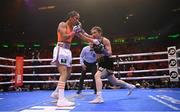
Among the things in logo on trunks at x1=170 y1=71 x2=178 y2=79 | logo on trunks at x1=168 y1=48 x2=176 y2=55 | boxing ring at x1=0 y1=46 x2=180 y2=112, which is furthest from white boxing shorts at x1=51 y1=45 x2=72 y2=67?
logo on trunks at x1=168 y1=48 x2=176 y2=55

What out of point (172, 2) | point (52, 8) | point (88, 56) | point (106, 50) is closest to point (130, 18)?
point (172, 2)

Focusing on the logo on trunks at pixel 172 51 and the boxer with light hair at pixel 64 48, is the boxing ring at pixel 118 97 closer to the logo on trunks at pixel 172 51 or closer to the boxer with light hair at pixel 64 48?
the logo on trunks at pixel 172 51

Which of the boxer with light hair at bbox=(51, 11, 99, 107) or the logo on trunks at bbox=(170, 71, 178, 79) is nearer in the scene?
the boxer with light hair at bbox=(51, 11, 99, 107)

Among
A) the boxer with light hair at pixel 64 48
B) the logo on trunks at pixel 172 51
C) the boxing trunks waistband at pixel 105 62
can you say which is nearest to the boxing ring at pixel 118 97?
the logo on trunks at pixel 172 51

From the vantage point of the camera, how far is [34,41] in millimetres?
19562

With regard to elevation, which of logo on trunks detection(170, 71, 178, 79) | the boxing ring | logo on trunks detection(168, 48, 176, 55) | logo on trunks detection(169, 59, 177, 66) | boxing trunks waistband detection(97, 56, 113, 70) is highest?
logo on trunks detection(168, 48, 176, 55)

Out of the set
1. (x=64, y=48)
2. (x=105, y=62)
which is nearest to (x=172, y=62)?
(x=105, y=62)

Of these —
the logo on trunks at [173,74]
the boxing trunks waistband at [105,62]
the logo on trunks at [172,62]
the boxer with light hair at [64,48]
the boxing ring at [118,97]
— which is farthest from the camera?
the logo on trunks at [172,62]

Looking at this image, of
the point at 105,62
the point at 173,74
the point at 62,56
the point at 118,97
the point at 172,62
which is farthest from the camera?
A: the point at 172,62

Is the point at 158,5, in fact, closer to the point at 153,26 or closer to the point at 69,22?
the point at 153,26

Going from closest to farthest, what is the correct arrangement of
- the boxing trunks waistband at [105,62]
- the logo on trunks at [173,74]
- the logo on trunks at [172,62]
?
1. the boxing trunks waistband at [105,62]
2. the logo on trunks at [173,74]
3. the logo on trunks at [172,62]

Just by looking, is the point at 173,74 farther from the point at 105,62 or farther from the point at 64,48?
the point at 64,48

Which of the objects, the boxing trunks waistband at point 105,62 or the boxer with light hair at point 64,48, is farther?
the boxing trunks waistband at point 105,62

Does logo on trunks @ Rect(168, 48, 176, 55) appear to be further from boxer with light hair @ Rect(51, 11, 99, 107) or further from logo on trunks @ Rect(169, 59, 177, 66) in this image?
boxer with light hair @ Rect(51, 11, 99, 107)
